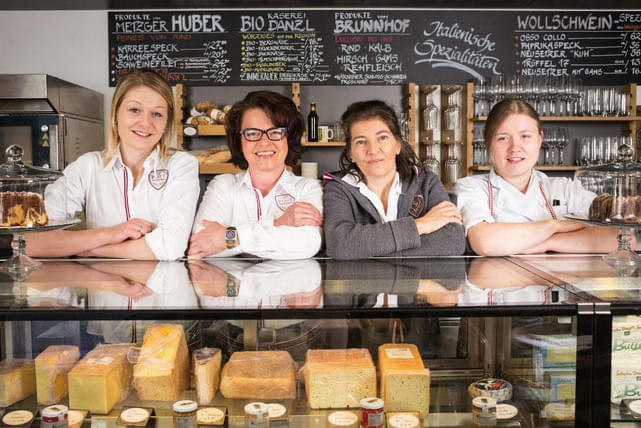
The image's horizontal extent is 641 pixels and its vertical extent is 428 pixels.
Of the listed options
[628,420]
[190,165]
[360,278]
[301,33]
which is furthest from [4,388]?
[301,33]

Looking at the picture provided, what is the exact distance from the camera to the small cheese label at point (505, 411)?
138 centimetres

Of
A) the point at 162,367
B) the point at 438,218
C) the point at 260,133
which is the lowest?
the point at 162,367

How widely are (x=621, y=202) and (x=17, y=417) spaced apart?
147cm

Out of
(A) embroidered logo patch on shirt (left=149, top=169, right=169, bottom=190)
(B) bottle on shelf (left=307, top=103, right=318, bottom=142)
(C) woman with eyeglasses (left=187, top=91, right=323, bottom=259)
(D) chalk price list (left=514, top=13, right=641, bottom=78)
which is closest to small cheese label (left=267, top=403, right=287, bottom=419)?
(C) woman with eyeglasses (left=187, top=91, right=323, bottom=259)

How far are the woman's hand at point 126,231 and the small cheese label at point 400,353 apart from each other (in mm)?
976

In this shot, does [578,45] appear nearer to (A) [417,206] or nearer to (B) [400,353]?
(A) [417,206]

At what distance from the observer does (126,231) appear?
6.47 feet

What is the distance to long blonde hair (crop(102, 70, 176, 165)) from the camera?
7.18 ft

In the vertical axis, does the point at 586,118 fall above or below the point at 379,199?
above

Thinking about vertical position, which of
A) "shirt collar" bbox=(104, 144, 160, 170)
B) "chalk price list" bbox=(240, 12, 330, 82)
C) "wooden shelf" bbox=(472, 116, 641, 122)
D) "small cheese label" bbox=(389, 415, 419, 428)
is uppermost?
"chalk price list" bbox=(240, 12, 330, 82)

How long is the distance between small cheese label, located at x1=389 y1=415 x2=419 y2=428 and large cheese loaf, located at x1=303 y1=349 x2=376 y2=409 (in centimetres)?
7

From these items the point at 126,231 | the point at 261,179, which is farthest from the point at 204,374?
the point at 261,179

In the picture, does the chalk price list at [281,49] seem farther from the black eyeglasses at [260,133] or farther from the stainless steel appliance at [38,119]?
the black eyeglasses at [260,133]

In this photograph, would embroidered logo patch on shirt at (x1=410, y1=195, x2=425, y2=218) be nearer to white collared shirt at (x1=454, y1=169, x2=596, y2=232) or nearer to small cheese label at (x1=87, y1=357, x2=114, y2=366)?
white collared shirt at (x1=454, y1=169, x2=596, y2=232)
